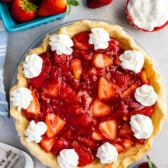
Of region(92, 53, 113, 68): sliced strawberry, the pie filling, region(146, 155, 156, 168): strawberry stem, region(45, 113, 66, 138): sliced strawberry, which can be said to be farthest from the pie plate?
region(146, 155, 156, 168): strawberry stem

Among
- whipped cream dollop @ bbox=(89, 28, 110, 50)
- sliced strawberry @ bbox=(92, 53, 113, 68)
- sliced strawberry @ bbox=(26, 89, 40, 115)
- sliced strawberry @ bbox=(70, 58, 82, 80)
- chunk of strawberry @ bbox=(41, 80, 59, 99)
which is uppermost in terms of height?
whipped cream dollop @ bbox=(89, 28, 110, 50)

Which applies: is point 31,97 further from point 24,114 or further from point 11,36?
point 11,36

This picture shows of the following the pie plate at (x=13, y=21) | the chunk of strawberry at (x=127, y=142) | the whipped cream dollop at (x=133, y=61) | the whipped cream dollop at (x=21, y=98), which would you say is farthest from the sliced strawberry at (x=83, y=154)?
the pie plate at (x=13, y=21)

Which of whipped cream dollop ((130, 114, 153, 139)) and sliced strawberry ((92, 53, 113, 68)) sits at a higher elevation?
sliced strawberry ((92, 53, 113, 68))

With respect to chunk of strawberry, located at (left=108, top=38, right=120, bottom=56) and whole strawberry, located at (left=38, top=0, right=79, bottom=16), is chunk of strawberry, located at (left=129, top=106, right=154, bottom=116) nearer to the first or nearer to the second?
chunk of strawberry, located at (left=108, top=38, right=120, bottom=56)

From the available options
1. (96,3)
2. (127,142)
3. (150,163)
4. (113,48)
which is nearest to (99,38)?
(113,48)

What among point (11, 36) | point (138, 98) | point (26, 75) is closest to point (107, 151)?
point (138, 98)

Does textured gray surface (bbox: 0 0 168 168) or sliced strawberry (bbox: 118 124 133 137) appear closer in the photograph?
sliced strawberry (bbox: 118 124 133 137)
